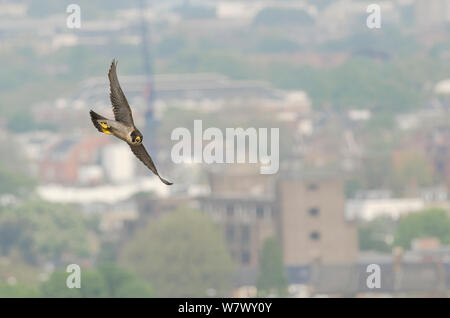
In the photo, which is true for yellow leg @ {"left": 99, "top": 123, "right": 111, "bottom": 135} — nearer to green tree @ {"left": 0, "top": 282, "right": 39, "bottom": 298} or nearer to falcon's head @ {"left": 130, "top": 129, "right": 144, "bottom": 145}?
falcon's head @ {"left": 130, "top": 129, "right": 144, "bottom": 145}

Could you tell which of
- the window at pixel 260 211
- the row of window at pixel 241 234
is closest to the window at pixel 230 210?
the row of window at pixel 241 234

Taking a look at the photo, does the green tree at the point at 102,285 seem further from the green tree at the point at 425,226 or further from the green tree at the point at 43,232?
the green tree at the point at 43,232

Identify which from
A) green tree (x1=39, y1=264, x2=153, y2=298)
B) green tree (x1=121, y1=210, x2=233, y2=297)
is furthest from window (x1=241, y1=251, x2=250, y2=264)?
green tree (x1=39, y1=264, x2=153, y2=298)
